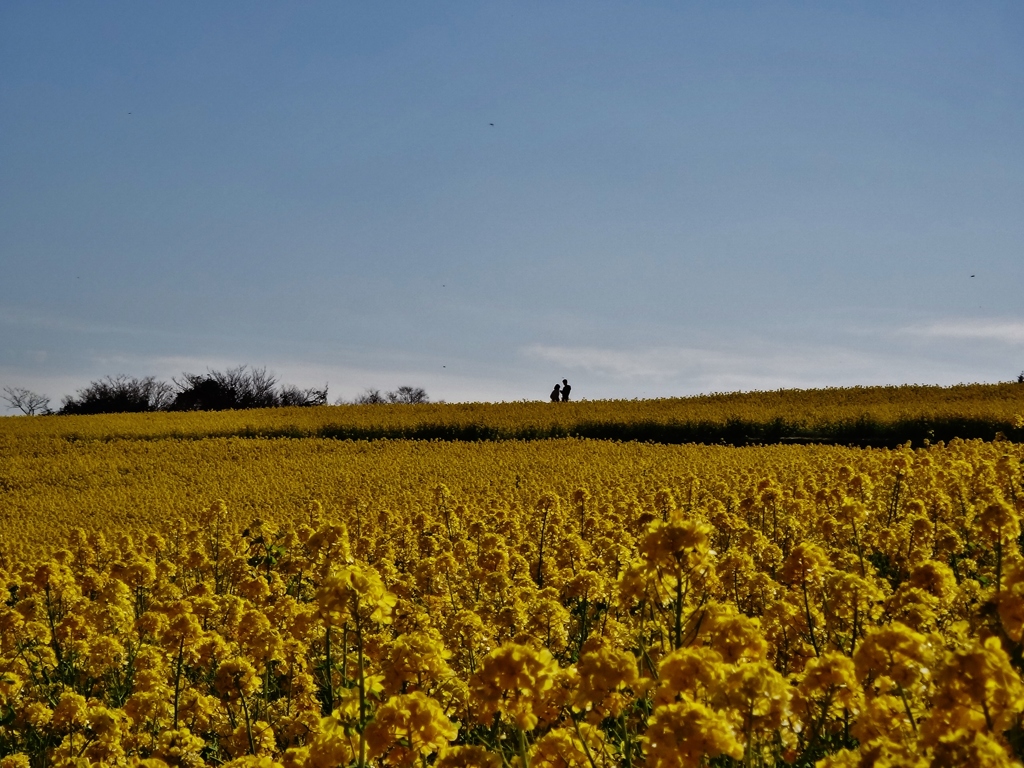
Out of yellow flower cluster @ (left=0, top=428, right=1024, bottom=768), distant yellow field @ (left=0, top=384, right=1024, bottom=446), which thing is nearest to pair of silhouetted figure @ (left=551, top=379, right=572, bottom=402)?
distant yellow field @ (left=0, top=384, right=1024, bottom=446)

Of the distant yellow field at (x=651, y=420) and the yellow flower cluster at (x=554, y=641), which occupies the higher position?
the distant yellow field at (x=651, y=420)

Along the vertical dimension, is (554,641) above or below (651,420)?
below

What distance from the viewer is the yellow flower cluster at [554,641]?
2.66 m

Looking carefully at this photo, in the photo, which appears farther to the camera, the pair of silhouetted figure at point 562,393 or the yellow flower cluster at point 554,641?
the pair of silhouetted figure at point 562,393

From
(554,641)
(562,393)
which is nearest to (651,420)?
(562,393)

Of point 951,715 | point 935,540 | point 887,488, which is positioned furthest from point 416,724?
point 887,488

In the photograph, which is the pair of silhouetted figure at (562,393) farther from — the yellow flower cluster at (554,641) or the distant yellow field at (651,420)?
the yellow flower cluster at (554,641)

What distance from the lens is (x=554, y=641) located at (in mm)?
4738

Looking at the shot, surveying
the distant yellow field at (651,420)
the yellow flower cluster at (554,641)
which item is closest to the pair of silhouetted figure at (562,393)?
the distant yellow field at (651,420)

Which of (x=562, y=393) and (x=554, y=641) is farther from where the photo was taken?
(x=562, y=393)

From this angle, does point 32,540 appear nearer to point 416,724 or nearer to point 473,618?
point 473,618

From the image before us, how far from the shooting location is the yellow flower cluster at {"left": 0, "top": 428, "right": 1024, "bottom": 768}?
8.72 feet

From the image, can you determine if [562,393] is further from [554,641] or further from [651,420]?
[554,641]

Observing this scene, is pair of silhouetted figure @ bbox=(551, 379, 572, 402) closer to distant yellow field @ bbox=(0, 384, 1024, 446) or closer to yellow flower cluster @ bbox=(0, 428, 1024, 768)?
distant yellow field @ bbox=(0, 384, 1024, 446)
